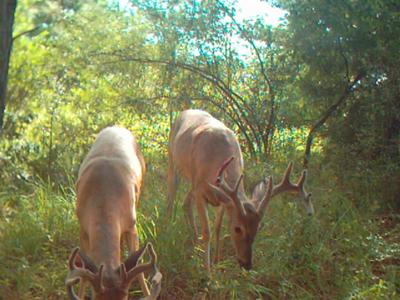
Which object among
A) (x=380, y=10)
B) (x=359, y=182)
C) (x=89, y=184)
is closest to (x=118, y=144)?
(x=89, y=184)

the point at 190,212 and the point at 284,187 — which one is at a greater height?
the point at 284,187

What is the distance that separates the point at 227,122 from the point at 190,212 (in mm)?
3207

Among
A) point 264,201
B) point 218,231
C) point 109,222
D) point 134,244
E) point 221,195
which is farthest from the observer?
point 218,231

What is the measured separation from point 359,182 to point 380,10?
2.28 m

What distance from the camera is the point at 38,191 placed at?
878 cm

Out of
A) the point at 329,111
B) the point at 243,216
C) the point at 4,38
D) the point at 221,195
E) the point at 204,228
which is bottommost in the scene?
the point at 204,228

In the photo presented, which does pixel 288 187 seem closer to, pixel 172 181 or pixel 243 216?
pixel 243 216

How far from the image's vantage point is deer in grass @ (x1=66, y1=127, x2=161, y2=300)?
4.45 metres

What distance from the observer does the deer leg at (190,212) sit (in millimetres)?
7359

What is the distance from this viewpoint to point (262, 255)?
22.6 feet

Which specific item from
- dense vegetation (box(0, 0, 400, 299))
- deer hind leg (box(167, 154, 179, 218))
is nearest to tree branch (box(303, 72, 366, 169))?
dense vegetation (box(0, 0, 400, 299))

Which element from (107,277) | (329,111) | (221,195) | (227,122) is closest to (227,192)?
(221,195)

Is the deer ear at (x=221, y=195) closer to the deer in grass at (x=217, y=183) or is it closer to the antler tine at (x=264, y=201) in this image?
the deer in grass at (x=217, y=183)

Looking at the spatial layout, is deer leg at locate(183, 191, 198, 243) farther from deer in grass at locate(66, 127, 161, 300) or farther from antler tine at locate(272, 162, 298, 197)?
antler tine at locate(272, 162, 298, 197)
